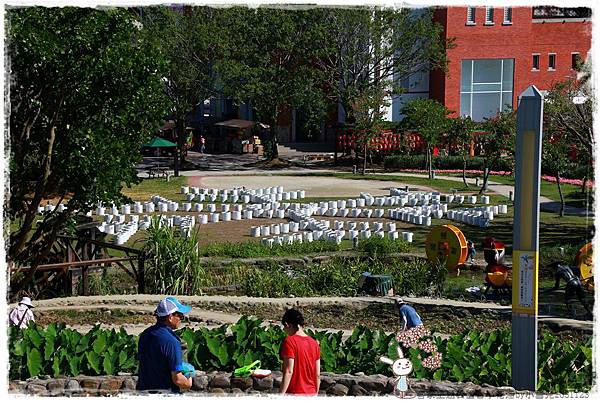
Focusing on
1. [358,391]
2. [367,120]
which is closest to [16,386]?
[358,391]

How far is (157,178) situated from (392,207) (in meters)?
13.4

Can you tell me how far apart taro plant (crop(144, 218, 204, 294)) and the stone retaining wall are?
6984mm

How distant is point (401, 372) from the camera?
9.89 metres

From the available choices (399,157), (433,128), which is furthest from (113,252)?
(399,157)

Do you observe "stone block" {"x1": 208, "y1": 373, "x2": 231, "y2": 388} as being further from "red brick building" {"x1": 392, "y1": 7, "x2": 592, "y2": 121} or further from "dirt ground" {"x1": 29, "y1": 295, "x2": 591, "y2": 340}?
"red brick building" {"x1": 392, "y1": 7, "x2": 592, "y2": 121}

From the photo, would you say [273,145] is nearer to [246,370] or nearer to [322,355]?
[322,355]

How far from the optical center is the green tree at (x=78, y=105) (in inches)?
516

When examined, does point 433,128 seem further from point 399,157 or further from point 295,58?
point 295,58

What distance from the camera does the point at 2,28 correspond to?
39.1 feet

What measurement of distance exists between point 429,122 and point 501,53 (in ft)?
39.4

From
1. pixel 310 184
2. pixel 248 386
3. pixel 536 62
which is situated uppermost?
pixel 536 62

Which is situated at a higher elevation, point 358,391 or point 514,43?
point 514,43

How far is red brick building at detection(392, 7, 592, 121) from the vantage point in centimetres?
5509

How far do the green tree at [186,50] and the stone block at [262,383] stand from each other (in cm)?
3664
